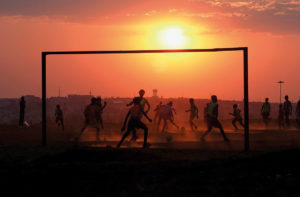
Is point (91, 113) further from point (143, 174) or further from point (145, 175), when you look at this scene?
point (145, 175)

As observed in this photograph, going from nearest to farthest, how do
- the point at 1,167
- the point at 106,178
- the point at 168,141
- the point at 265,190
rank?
1. the point at 265,190
2. the point at 106,178
3. the point at 1,167
4. the point at 168,141

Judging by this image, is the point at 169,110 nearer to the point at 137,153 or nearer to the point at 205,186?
the point at 137,153

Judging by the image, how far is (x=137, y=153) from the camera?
55.8ft

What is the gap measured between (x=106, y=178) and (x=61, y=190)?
4.78 ft

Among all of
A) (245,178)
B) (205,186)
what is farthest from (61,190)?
(245,178)

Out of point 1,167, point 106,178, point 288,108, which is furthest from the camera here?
point 288,108

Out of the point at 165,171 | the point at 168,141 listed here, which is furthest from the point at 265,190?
the point at 168,141

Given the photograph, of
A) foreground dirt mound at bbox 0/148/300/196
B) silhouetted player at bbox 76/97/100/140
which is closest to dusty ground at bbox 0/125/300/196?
foreground dirt mound at bbox 0/148/300/196

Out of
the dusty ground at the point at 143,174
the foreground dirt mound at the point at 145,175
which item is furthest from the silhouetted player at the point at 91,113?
the foreground dirt mound at the point at 145,175

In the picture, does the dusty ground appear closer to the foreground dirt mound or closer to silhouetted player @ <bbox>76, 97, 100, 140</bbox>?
the foreground dirt mound

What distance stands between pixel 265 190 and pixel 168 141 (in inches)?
562

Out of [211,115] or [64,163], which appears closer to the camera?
[64,163]

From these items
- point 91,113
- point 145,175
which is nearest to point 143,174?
point 145,175

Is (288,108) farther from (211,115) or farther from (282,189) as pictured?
(282,189)
